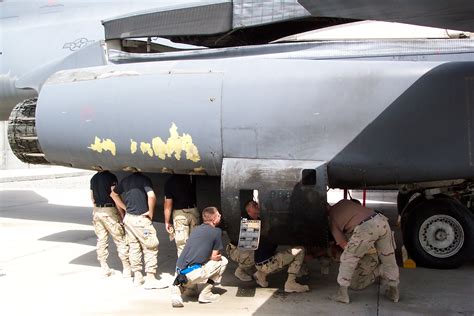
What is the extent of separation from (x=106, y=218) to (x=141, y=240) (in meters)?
0.70

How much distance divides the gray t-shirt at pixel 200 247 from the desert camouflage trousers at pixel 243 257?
0.63 m

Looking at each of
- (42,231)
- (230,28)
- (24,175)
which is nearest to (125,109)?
(230,28)

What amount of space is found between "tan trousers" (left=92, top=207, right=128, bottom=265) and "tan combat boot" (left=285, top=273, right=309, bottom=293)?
2.13 metres

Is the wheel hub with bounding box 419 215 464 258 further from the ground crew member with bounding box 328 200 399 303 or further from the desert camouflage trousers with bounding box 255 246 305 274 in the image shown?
the desert camouflage trousers with bounding box 255 246 305 274

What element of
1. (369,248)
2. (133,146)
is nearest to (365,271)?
(369,248)

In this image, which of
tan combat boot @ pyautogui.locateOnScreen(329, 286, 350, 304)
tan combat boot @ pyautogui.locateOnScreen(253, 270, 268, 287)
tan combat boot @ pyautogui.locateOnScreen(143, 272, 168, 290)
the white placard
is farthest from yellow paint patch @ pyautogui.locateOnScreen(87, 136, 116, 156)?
tan combat boot @ pyautogui.locateOnScreen(329, 286, 350, 304)

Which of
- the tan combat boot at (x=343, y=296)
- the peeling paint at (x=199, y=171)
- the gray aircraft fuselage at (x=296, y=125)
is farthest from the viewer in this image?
the peeling paint at (x=199, y=171)

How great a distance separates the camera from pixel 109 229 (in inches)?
284

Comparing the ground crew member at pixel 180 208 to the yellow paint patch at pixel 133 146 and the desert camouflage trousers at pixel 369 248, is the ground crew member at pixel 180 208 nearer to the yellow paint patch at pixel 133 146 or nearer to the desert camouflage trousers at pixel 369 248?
the yellow paint patch at pixel 133 146

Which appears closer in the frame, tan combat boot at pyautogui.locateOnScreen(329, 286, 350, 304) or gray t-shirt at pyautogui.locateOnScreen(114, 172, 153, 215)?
tan combat boot at pyautogui.locateOnScreen(329, 286, 350, 304)

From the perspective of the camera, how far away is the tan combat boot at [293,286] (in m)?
6.36

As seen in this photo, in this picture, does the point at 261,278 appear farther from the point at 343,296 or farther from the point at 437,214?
the point at 437,214

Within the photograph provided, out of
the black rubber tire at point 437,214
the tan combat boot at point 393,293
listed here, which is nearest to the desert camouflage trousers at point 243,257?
the tan combat boot at point 393,293

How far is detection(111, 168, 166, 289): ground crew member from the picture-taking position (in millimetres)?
6766
